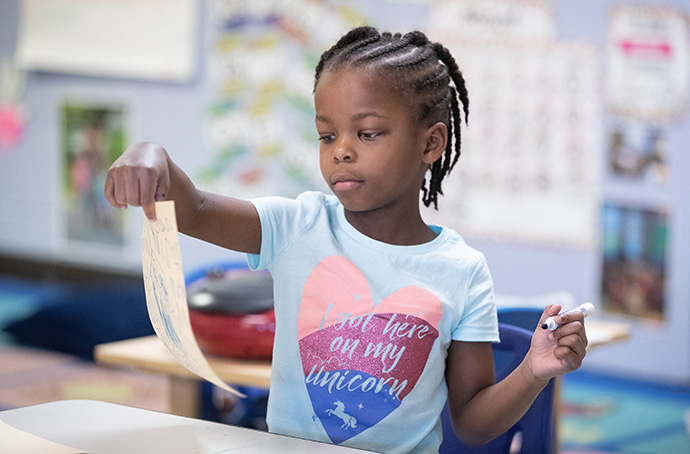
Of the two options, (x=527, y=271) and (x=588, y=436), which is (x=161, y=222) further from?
(x=527, y=271)

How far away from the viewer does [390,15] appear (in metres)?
3.32

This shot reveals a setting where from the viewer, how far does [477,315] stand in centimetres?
95

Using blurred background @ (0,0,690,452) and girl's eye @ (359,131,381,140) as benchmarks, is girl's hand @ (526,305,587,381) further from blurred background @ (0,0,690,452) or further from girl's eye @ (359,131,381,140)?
blurred background @ (0,0,690,452)

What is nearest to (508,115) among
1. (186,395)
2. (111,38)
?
(186,395)

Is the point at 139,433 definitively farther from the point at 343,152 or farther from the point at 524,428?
the point at 524,428

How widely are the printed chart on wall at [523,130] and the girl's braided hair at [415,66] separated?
2.10 meters

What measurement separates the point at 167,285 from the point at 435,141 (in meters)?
0.37

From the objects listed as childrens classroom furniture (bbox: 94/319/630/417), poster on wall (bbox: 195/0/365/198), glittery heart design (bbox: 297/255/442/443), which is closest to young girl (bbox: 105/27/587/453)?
glittery heart design (bbox: 297/255/442/443)

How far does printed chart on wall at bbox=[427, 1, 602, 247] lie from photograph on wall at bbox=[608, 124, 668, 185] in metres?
0.06

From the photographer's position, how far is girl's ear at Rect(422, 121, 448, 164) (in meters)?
0.98

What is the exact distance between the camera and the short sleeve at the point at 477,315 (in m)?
0.95

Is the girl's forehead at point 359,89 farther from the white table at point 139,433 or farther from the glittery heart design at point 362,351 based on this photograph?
the white table at point 139,433

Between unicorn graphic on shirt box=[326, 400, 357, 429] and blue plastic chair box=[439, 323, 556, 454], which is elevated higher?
unicorn graphic on shirt box=[326, 400, 357, 429]

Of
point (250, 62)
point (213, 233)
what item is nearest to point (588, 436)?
point (213, 233)
